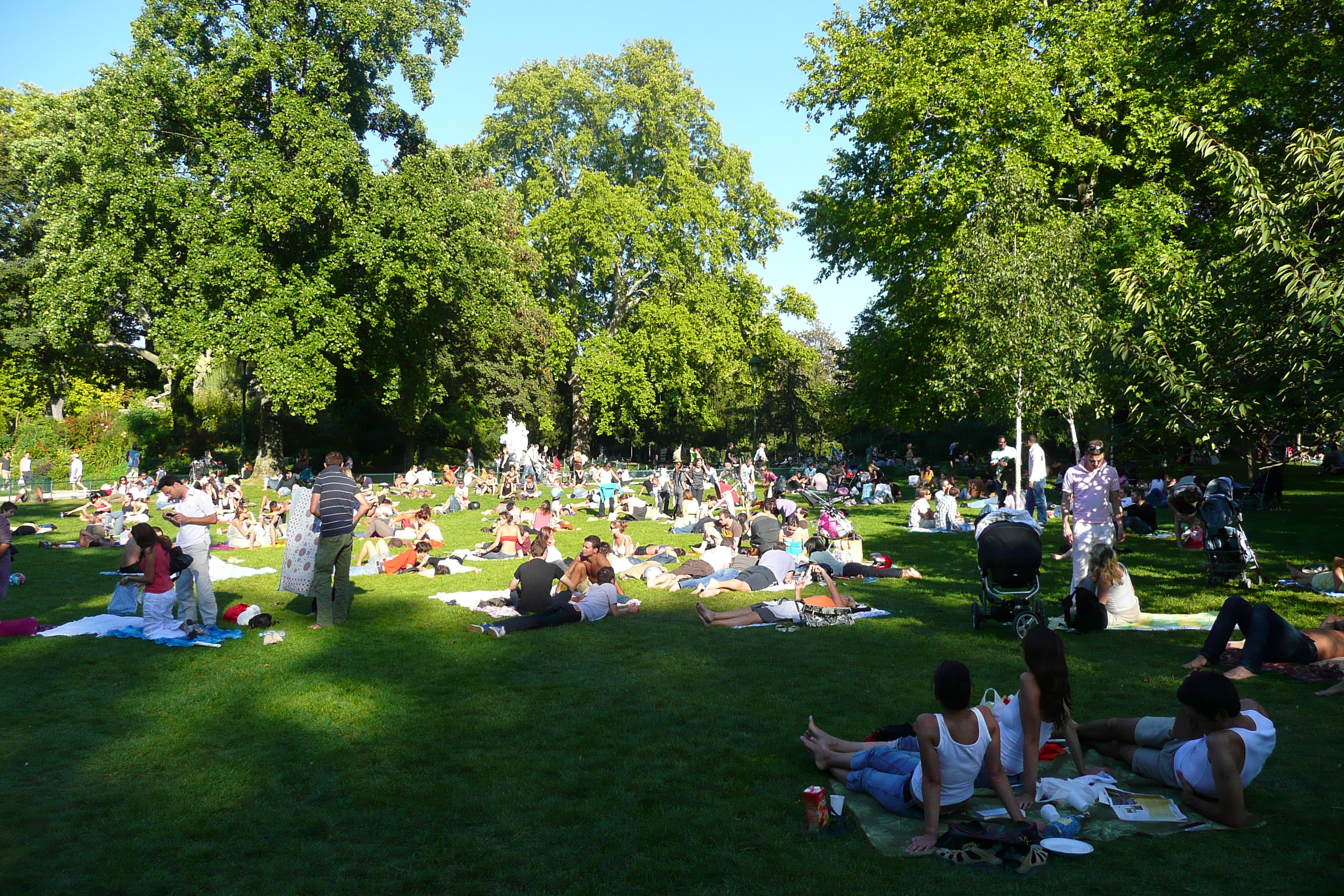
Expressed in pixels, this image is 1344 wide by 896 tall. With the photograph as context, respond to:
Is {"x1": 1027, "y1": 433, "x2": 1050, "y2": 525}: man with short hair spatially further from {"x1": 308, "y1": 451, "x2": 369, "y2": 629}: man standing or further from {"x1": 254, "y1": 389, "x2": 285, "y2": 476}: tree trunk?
{"x1": 254, "y1": 389, "x2": 285, "y2": 476}: tree trunk

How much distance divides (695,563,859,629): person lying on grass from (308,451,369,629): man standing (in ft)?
13.2

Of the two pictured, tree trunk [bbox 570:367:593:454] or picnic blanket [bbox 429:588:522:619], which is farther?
tree trunk [bbox 570:367:593:454]

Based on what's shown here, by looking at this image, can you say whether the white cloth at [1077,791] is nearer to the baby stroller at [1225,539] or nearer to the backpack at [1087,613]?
the backpack at [1087,613]

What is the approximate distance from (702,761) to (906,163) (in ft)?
73.1

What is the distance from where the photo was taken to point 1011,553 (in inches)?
353

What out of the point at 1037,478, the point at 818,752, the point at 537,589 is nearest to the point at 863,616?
the point at 537,589

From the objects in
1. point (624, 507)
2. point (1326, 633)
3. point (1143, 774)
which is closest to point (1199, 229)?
point (624, 507)

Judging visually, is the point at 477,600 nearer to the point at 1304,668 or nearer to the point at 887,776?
the point at 887,776

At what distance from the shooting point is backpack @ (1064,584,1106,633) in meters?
9.16

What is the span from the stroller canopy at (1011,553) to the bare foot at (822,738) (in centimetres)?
383

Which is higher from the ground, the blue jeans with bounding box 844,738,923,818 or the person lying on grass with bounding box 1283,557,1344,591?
the person lying on grass with bounding box 1283,557,1344,591

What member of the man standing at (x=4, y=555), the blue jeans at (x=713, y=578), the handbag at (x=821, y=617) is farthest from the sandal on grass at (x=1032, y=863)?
the man standing at (x=4, y=555)

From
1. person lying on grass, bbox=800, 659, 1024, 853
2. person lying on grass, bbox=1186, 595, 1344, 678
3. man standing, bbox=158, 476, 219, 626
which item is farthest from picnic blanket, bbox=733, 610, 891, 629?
man standing, bbox=158, 476, 219, 626

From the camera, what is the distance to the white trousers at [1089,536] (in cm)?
945
